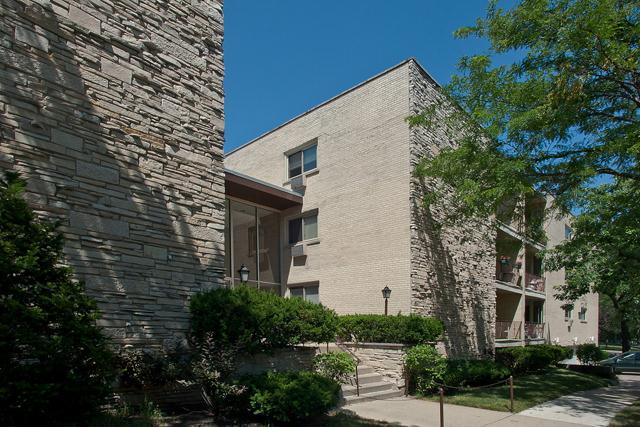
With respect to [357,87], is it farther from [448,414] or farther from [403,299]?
[448,414]

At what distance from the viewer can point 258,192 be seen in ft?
55.5

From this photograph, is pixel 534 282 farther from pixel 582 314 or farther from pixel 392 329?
pixel 392 329

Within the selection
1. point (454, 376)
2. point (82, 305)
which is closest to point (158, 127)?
point (82, 305)

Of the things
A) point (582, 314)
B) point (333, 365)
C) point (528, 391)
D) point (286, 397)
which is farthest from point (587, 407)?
point (582, 314)

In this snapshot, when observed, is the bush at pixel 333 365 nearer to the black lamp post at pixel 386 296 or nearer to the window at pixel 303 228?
the black lamp post at pixel 386 296

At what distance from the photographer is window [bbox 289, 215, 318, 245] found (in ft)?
59.8

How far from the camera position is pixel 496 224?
→ 48.4 feet

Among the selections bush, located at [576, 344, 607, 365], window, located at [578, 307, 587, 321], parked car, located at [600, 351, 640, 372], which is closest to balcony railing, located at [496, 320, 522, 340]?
bush, located at [576, 344, 607, 365]

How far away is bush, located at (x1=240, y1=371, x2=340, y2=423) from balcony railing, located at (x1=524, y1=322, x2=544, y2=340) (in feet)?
64.3

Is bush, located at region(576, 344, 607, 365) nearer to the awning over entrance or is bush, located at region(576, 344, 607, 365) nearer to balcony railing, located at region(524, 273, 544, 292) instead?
balcony railing, located at region(524, 273, 544, 292)

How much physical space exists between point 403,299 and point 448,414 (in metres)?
4.57

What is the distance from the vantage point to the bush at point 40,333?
A: 4.84 m

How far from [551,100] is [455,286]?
830 cm


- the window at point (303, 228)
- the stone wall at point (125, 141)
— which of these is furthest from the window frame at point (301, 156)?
the stone wall at point (125, 141)
